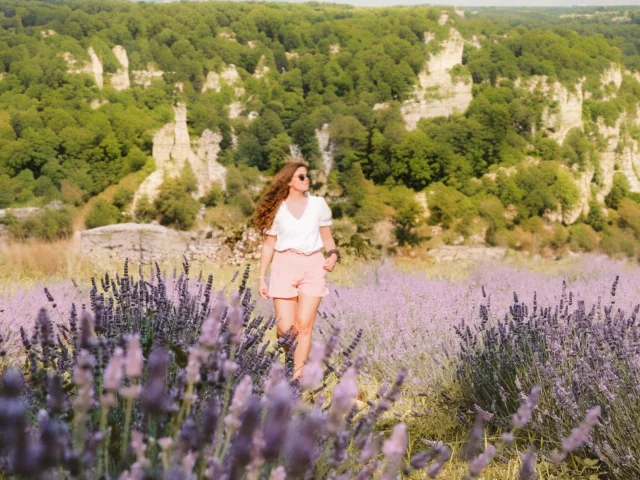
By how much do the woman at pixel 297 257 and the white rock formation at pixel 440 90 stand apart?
26.1m

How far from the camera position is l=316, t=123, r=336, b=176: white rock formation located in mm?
26031

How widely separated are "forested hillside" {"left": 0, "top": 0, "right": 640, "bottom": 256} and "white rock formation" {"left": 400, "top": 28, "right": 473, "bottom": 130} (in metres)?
0.09

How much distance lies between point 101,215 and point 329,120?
1036cm

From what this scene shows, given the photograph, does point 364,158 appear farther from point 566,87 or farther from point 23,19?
point 23,19

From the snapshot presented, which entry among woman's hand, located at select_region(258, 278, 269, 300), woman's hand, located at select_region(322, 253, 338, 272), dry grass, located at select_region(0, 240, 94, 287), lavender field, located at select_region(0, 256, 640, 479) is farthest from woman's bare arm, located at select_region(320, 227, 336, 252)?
dry grass, located at select_region(0, 240, 94, 287)

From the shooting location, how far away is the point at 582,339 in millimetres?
2781

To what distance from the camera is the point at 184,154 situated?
25281mm

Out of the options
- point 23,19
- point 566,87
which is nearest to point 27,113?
point 23,19

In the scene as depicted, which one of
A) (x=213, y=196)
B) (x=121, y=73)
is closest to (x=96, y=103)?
(x=121, y=73)

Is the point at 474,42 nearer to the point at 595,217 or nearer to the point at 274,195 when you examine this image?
the point at 595,217

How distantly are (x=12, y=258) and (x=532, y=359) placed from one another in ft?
26.6

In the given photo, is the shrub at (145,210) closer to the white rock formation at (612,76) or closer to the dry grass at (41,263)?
the dry grass at (41,263)

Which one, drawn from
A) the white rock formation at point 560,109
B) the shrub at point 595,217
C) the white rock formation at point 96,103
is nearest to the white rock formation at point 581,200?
the shrub at point 595,217

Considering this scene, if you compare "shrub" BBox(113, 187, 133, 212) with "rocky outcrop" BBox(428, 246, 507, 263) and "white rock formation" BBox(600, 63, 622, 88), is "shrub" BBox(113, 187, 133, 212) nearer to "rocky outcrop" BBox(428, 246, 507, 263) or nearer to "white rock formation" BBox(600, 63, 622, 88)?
"rocky outcrop" BBox(428, 246, 507, 263)
